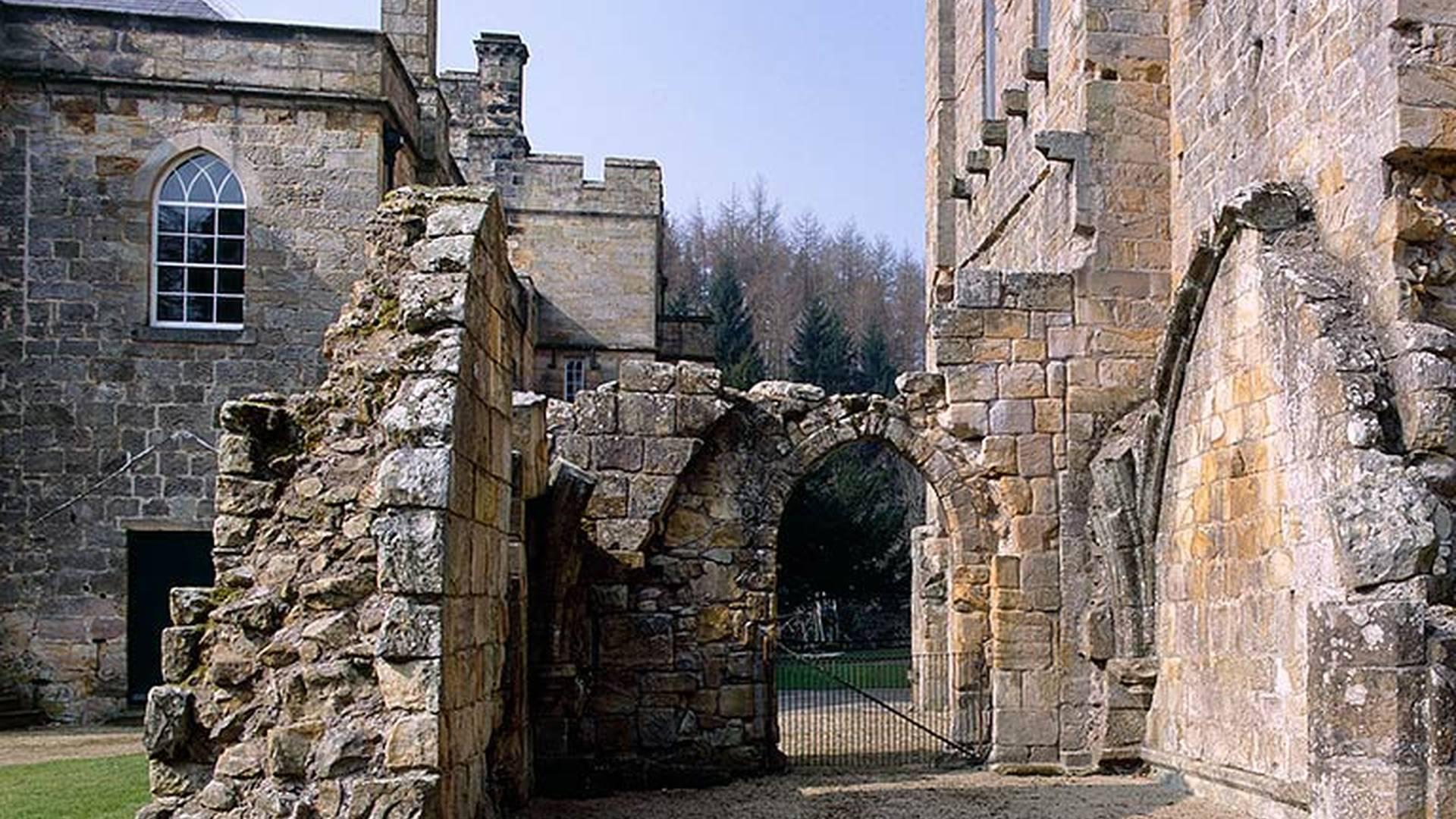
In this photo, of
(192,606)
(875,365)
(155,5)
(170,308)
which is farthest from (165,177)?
(875,365)

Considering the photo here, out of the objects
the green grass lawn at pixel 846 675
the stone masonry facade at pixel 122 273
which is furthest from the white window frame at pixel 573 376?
the stone masonry facade at pixel 122 273

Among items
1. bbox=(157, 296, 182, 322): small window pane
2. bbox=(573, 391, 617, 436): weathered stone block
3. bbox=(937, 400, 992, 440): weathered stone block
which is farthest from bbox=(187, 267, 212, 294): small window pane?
bbox=(937, 400, 992, 440): weathered stone block

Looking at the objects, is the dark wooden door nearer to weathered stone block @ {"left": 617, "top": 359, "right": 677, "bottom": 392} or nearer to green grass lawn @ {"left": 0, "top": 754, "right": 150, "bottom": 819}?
green grass lawn @ {"left": 0, "top": 754, "right": 150, "bottom": 819}

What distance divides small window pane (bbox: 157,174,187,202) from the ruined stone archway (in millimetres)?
5529

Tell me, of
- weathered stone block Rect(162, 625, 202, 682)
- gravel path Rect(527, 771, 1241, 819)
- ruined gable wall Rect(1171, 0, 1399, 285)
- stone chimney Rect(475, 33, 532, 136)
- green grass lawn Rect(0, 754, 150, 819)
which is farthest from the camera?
stone chimney Rect(475, 33, 532, 136)

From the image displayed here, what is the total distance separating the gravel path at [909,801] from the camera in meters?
9.21

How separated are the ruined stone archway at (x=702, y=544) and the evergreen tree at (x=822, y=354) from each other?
88.8 feet

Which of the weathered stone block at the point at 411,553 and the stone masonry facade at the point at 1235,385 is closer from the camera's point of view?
the weathered stone block at the point at 411,553

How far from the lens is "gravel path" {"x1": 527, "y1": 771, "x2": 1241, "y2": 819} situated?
9211 mm

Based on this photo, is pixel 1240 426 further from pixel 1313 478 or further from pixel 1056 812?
pixel 1056 812

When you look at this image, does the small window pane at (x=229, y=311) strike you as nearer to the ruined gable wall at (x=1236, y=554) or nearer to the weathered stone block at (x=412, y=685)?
the ruined gable wall at (x=1236, y=554)

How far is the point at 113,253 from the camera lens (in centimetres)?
1402

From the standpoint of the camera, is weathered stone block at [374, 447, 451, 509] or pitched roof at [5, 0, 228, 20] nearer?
weathered stone block at [374, 447, 451, 509]

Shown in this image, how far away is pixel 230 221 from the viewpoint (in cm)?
1427
